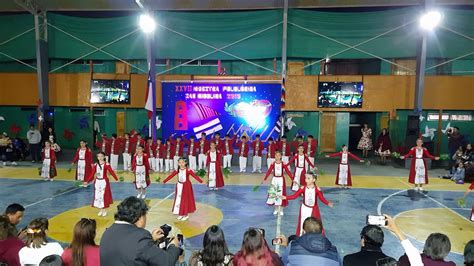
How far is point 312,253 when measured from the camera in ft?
12.8

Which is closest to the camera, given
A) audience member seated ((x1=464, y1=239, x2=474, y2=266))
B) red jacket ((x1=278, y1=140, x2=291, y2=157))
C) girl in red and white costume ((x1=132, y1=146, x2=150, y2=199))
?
audience member seated ((x1=464, y1=239, x2=474, y2=266))

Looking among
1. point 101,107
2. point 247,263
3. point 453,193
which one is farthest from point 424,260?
point 101,107

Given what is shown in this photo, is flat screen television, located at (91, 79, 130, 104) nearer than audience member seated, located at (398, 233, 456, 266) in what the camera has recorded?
No

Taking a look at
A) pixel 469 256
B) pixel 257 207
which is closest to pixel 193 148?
pixel 257 207

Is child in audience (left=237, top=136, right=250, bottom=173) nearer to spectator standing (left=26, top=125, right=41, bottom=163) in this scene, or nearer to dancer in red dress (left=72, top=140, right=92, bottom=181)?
dancer in red dress (left=72, top=140, right=92, bottom=181)

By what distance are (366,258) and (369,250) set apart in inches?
5.7

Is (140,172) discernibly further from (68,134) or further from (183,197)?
(68,134)

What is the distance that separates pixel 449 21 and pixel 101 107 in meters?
19.4

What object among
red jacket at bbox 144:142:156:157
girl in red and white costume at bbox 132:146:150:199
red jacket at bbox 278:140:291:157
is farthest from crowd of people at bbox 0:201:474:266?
red jacket at bbox 144:142:156:157

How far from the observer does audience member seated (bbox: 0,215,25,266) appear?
4.25 m

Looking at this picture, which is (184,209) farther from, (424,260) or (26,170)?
(26,170)

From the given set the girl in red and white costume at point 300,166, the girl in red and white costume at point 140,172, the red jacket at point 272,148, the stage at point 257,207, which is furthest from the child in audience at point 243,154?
the girl in red and white costume at point 140,172

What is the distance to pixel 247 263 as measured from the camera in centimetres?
407

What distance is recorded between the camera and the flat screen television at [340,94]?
20531mm
